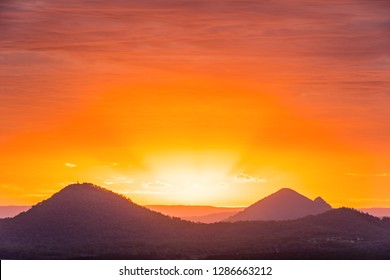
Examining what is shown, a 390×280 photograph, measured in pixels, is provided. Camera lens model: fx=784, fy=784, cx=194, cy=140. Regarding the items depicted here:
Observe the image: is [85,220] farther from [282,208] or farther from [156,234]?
[282,208]

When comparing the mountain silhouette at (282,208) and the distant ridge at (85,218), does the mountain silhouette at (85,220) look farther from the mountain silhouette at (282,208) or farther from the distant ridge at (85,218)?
the mountain silhouette at (282,208)

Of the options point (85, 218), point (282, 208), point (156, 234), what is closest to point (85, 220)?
point (85, 218)

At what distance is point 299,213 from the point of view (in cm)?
8950

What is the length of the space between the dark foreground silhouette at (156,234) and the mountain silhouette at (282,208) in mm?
18930

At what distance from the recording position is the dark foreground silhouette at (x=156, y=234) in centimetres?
5228

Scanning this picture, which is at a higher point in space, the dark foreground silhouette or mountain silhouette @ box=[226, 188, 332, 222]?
mountain silhouette @ box=[226, 188, 332, 222]

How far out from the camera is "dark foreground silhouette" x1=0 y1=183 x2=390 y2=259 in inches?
2058

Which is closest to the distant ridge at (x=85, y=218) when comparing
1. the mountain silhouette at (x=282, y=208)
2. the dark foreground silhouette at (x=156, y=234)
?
the dark foreground silhouette at (x=156, y=234)

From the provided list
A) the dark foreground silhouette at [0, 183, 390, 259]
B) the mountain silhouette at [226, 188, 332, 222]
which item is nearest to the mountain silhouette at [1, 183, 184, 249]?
the dark foreground silhouette at [0, 183, 390, 259]

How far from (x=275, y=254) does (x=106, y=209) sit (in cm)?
1881

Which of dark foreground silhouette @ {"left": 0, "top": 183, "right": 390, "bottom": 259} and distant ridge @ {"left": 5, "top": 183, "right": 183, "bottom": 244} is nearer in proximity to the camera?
dark foreground silhouette @ {"left": 0, "top": 183, "right": 390, "bottom": 259}

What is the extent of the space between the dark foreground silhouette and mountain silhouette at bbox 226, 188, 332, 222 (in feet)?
62.1

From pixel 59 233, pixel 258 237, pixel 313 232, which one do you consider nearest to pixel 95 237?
pixel 59 233

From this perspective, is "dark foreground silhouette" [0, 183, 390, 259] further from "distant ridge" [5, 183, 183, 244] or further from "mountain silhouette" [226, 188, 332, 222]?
"mountain silhouette" [226, 188, 332, 222]
